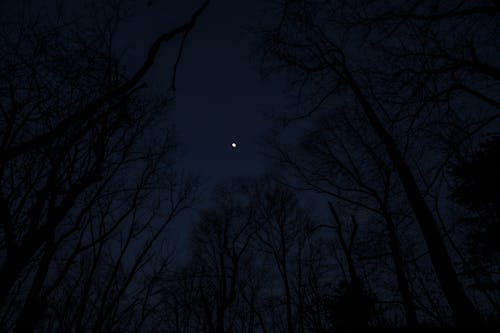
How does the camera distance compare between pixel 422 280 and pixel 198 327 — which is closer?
pixel 422 280

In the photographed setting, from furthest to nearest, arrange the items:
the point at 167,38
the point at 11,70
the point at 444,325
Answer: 1. the point at 444,325
2. the point at 11,70
3. the point at 167,38

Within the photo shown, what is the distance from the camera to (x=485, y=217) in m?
12.6

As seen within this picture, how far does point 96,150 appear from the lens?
15.3 feet

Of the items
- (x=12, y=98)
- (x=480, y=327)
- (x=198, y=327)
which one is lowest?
(x=480, y=327)

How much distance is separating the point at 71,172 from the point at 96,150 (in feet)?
2.21

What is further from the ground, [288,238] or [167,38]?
[288,238]

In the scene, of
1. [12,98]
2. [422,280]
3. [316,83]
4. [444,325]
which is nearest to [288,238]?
[422,280]

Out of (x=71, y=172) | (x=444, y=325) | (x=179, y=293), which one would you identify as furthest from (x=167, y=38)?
(x=179, y=293)

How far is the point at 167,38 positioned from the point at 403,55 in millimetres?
4778

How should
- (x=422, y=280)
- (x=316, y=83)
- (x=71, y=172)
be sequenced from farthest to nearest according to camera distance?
1. (x=422, y=280)
2. (x=316, y=83)
3. (x=71, y=172)

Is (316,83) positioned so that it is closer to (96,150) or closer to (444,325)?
(96,150)

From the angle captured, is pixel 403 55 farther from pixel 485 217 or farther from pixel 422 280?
pixel 485 217

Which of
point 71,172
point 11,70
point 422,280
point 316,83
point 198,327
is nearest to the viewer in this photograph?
point 11,70

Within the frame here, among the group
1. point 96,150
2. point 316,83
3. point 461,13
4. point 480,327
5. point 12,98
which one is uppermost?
point 316,83
